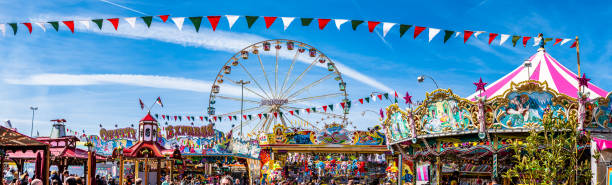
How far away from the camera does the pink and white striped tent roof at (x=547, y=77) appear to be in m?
14.2

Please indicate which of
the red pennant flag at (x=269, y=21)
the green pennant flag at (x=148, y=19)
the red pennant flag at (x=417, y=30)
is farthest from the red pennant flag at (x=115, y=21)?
the red pennant flag at (x=417, y=30)

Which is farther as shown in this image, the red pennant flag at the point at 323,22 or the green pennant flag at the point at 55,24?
the red pennant flag at the point at 323,22

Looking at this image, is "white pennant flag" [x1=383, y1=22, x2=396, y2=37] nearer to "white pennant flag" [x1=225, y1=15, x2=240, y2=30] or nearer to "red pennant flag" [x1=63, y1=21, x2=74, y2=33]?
"white pennant flag" [x1=225, y1=15, x2=240, y2=30]

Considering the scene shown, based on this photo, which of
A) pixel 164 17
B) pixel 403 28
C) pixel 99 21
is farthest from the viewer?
pixel 403 28

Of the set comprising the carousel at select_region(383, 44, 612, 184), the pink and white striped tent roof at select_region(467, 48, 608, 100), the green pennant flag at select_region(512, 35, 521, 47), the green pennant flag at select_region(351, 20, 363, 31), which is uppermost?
the green pennant flag at select_region(351, 20, 363, 31)

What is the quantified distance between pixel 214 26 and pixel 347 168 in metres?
18.5

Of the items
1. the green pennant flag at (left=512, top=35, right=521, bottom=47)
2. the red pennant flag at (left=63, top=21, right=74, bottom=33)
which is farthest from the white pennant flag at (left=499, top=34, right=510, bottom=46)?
the red pennant flag at (left=63, top=21, right=74, bottom=33)

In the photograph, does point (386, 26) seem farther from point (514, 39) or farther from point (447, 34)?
point (514, 39)

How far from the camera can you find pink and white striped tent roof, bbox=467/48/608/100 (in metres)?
14.2

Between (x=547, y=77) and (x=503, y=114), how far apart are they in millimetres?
2768

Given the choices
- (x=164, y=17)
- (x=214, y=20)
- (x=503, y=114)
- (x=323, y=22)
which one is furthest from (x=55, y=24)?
(x=503, y=114)

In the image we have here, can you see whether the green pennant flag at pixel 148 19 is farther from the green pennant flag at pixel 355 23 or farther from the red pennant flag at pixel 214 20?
the green pennant flag at pixel 355 23

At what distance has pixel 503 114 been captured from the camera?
1312 centimetres

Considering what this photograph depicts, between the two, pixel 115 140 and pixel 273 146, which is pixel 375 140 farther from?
pixel 115 140
